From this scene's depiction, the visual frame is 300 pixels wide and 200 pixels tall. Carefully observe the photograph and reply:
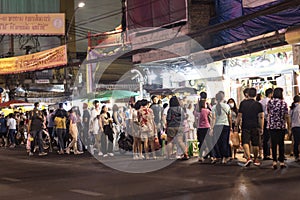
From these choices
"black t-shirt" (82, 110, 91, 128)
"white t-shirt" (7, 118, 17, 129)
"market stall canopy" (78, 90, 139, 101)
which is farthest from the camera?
"white t-shirt" (7, 118, 17, 129)

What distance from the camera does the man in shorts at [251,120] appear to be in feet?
35.4

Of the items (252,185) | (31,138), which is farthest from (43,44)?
(252,185)

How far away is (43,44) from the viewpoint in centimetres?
3622

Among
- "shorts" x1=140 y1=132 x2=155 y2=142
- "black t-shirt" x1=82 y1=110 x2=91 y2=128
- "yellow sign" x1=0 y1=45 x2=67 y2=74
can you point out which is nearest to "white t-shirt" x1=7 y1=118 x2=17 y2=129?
"yellow sign" x1=0 y1=45 x2=67 y2=74

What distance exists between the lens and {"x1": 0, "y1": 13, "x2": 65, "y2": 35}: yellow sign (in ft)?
83.0

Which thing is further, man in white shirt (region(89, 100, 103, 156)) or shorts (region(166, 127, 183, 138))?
man in white shirt (region(89, 100, 103, 156))

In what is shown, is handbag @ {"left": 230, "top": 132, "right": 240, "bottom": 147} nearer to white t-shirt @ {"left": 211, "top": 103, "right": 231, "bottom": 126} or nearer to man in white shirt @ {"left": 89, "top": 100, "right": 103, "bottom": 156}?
white t-shirt @ {"left": 211, "top": 103, "right": 231, "bottom": 126}

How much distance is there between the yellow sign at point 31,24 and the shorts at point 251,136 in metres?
17.0

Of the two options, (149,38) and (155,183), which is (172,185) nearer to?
(155,183)

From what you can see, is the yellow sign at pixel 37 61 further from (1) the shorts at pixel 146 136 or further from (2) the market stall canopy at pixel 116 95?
(1) the shorts at pixel 146 136

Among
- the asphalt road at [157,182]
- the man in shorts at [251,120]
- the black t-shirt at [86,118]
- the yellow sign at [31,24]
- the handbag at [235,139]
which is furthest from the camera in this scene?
the yellow sign at [31,24]

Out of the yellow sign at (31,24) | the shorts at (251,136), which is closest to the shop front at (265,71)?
the shorts at (251,136)

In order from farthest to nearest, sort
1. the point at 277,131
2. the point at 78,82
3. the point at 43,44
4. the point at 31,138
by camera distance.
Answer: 1. the point at 43,44
2. the point at 78,82
3. the point at 31,138
4. the point at 277,131

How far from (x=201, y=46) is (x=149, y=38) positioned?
3.95 metres
